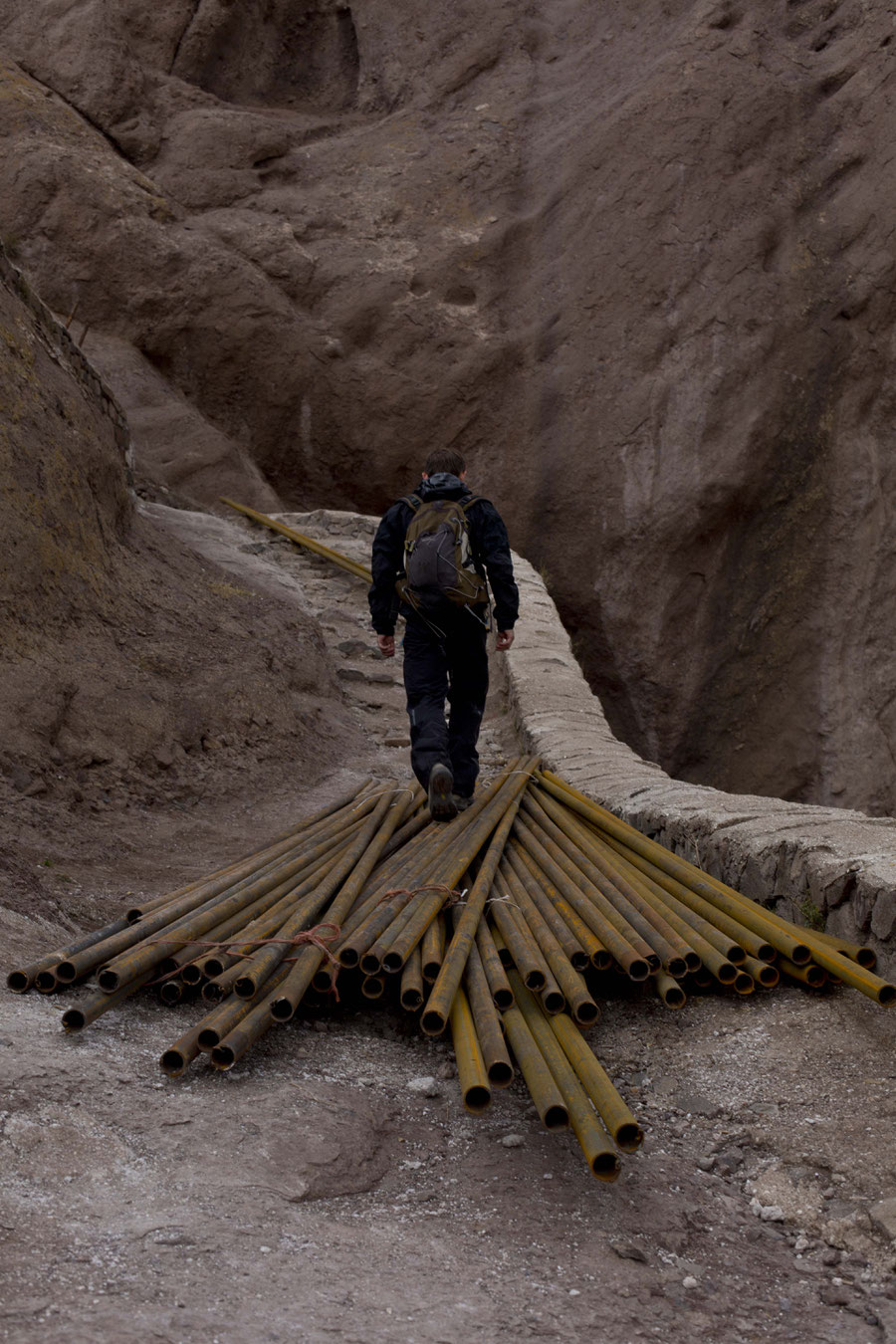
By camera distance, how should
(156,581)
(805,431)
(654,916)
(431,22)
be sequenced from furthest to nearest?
(431,22)
(805,431)
(156,581)
(654,916)

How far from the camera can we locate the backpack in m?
4.95

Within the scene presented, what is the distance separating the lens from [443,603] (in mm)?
5027

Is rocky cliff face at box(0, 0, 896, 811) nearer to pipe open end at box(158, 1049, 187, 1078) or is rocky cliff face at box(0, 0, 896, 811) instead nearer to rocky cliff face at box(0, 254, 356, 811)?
rocky cliff face at box(0, 254, 356, 811)

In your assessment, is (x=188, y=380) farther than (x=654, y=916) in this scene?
Yes

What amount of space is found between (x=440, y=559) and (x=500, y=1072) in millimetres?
2403

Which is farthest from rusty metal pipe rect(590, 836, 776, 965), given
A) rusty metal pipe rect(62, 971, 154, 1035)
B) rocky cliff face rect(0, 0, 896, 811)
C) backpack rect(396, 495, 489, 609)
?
rocky cliff face rect(0, 0, 896, 811)

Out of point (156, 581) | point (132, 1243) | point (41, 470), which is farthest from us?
point (156, 581)

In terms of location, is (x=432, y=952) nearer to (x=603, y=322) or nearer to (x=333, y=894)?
(x=333, y=894)

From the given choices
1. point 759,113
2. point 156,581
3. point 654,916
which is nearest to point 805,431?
point 759,113

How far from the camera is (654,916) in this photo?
12.5 ft

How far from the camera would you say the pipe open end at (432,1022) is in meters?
3.27

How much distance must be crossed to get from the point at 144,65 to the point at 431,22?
3.68 m

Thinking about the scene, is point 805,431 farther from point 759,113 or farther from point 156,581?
point 156,581

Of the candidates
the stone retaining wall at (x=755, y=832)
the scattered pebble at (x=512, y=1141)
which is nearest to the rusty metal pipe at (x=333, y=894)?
the scattered pebble at (x=512, y=1141)
